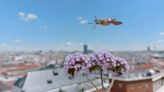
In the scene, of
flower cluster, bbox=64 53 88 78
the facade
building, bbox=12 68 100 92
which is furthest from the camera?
the facade

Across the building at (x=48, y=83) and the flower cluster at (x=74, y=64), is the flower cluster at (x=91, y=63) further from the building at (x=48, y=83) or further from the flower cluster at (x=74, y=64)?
the building at (x=48, y=83)

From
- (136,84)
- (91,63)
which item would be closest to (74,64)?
(91,63)

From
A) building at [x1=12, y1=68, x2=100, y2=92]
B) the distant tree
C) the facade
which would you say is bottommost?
the facade

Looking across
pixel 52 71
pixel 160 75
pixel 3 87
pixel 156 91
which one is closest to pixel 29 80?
pixel 52 71

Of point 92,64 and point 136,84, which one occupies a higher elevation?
point 92,64

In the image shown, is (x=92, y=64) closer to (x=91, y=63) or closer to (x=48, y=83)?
(x=91, y=63)

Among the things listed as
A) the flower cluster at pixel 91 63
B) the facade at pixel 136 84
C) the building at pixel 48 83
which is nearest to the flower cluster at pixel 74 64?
the flower cluster at pixel 91 63

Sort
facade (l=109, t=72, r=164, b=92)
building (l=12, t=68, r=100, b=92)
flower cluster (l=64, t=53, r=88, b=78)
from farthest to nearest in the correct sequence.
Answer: facade (l=109, t=72, r=164, b=92), building (l=12, t=68, r=100, b=92), flower cluster (l=64, t=53, r=88, b=78)

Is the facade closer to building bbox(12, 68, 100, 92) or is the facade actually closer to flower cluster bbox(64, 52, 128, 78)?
building bbox(12, 68, 100, 92)

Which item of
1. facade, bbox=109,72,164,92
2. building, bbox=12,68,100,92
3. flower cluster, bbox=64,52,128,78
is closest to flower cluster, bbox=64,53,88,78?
flower cluster, bbox=64,52,128,78
